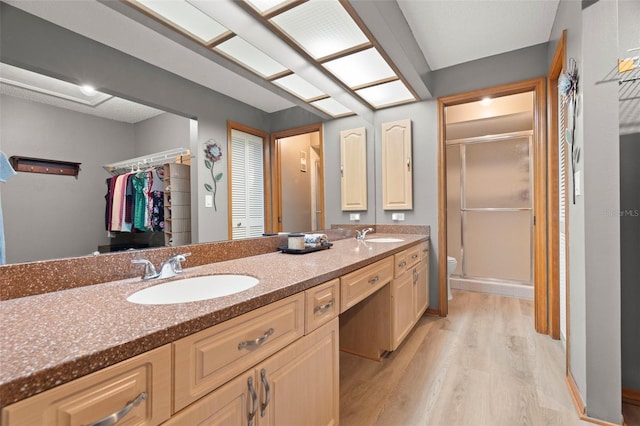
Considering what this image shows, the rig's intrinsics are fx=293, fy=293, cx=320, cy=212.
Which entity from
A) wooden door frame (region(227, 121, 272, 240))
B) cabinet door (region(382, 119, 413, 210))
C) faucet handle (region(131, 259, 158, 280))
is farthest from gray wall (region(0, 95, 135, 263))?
cabinet door (region(382, 119, 413, 210))

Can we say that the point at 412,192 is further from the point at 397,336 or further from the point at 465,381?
the point at 465,381

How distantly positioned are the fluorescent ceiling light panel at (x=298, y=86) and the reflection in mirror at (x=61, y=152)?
0.96 metres

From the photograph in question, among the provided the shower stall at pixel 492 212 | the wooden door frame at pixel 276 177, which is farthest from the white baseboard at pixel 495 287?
the wooden door frame at pixel 276 177

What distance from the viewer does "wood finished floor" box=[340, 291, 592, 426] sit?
146cm

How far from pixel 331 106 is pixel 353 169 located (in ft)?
1.94

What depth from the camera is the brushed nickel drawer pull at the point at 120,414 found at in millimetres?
508

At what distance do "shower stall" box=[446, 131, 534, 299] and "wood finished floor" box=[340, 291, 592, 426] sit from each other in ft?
4.17

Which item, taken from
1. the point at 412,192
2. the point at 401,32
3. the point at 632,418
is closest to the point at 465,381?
the point at 632,418

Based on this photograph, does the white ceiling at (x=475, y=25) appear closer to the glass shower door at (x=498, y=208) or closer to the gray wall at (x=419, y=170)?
the gray wall at (x=419, y=170)

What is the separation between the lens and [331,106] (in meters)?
2.30

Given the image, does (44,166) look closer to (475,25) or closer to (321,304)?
(321,304)

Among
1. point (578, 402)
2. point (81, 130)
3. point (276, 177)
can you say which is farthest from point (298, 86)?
point (578, 402)

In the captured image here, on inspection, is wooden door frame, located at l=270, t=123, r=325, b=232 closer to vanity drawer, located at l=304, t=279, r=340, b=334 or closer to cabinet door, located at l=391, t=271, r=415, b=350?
vanity drawer, located at l=304, t=279, r=340, b=334

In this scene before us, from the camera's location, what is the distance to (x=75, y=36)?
91cm
